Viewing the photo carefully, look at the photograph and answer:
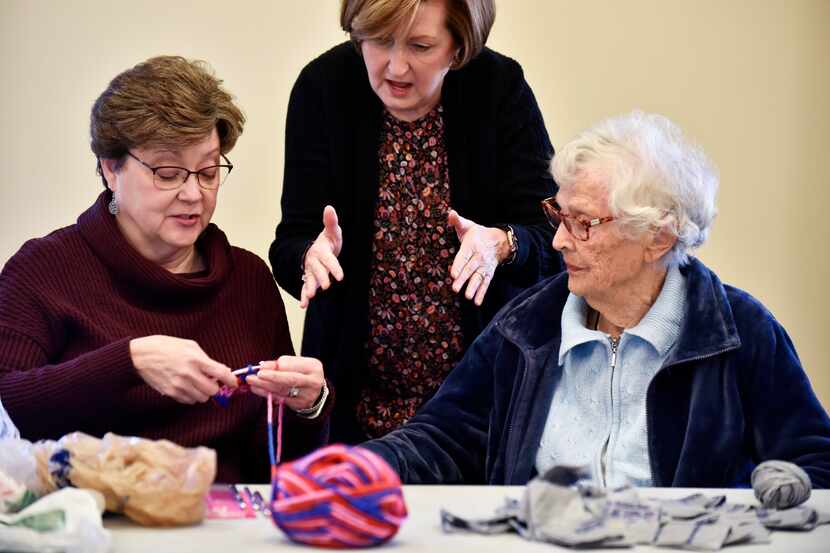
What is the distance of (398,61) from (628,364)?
83 centimetres

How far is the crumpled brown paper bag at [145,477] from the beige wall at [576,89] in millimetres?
2566

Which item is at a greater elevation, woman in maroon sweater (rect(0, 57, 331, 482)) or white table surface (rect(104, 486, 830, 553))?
woman in maroon sweater (rect(0, 57, 331, 482))

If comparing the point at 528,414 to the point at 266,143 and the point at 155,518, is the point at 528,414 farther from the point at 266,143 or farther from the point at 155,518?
the point at 266,143

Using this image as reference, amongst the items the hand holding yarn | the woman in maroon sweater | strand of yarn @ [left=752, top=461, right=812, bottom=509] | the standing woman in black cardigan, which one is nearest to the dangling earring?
the woman in maroon sweater

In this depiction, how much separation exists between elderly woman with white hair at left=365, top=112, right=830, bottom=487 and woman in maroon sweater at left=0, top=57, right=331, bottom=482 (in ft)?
1.08

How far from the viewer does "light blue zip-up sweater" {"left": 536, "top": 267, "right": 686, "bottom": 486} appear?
2328 millimetres

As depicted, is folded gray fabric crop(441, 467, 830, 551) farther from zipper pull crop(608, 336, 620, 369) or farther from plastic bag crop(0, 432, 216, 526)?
zipper pull crop(608, 336, 620, 369)

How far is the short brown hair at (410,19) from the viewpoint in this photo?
2.59 metres

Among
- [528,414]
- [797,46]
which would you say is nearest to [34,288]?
[528,414]

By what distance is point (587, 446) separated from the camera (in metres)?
2.36

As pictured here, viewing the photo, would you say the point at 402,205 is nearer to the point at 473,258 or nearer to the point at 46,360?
the point at 473,258

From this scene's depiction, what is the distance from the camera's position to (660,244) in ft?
7.98

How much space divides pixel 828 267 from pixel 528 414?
2.51m

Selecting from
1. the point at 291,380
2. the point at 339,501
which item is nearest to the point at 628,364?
the point at 291,380
